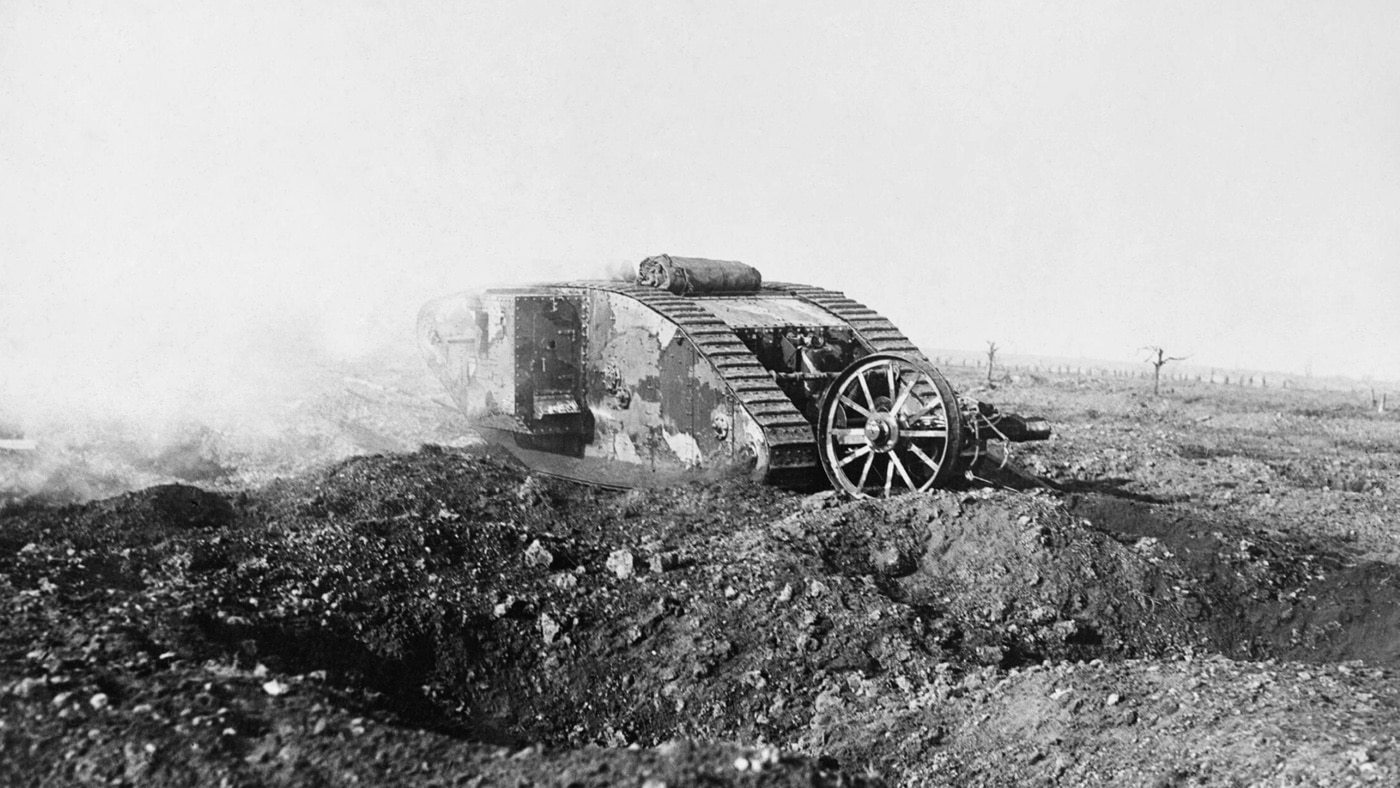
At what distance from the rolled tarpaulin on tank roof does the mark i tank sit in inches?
0.7

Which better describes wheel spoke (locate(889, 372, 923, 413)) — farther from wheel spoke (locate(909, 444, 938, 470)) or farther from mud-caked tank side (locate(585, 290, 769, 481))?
mud-caked tank side (locate(585, 290, 769, 481))

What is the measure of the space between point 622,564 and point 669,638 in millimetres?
906

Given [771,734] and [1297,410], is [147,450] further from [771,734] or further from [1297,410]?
[1297,410]

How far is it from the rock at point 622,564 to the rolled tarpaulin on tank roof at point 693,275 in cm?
499

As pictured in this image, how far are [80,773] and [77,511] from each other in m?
4.79

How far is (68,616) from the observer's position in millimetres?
6059

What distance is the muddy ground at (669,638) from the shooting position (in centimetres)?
492

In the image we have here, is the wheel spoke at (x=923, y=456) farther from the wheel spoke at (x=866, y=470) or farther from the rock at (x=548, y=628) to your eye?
the rock at (x=548, y=628)

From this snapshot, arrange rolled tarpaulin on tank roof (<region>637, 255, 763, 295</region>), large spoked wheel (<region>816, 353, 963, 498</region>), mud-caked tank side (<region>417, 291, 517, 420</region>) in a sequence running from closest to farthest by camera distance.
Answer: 1. large spoked wheel (<region>816, 353, 963, 498</region>)
2. rolled tarpaulin on tank roof (<region>637, 255, 763, 295</region>)
3. mud-caked tank side (<region>417, 291, 517, 420</region>)

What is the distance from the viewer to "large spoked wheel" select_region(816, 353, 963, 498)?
9.71m

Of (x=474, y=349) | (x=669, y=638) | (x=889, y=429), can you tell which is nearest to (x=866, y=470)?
(x=889, y=429)

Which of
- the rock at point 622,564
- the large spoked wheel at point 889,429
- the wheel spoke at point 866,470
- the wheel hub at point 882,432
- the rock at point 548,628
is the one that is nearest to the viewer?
the rock at point 548,628

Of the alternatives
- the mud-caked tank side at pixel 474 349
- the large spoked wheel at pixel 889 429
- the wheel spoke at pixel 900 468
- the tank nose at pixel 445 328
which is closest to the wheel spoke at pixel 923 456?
the large spoked wheel at pixel 889 429

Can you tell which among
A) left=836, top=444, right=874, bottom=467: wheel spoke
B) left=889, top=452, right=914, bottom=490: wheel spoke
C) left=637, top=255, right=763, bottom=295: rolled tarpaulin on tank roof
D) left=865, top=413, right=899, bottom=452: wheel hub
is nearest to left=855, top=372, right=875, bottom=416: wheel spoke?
left=865, top=413, right=899, bottom=452: wheel hub
